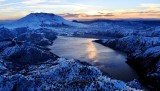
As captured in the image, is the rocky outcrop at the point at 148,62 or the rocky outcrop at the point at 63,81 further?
the rocky outcrop at the point at 148,62

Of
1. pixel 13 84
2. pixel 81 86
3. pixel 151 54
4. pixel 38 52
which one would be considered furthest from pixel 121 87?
pixel 38 52

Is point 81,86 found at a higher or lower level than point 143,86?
higher

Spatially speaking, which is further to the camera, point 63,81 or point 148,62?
point 148,62

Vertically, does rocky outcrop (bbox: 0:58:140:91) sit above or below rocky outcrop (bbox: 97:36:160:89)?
above

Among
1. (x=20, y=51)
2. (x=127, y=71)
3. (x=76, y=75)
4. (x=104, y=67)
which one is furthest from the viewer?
(x=20, y=51)

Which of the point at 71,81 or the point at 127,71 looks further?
the point at 127,71

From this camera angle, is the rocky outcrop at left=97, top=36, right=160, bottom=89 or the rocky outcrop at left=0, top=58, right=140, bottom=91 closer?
the rocky outcrop at left=0, top=58, right=140, bottom=91

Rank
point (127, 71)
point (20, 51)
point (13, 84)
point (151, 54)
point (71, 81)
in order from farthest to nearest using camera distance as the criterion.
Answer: point (20, 51) → point (151, 54) → point (127, 71) → point (71, 81) → point (13, 84)

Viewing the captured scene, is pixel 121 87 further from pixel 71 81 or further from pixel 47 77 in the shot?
pixel 47 77

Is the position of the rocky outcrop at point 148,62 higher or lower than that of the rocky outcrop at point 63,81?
lower

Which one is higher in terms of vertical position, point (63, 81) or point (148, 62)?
point (63, 81)
